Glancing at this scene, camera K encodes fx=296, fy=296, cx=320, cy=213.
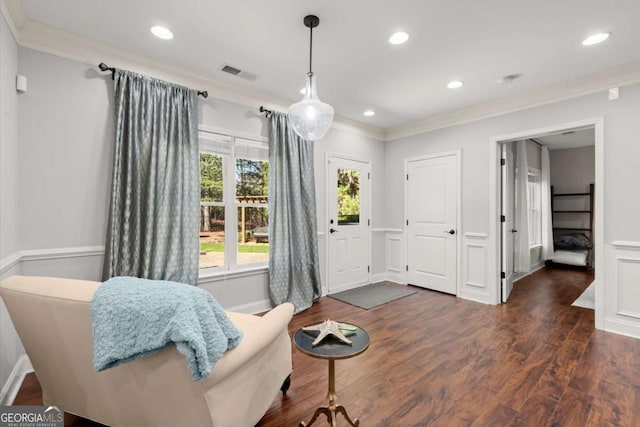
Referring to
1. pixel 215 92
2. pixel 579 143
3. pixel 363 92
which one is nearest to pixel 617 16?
pixel 363 92

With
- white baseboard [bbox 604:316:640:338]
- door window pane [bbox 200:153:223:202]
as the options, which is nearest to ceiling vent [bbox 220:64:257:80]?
door window pane [bbox 200:153:223:202]

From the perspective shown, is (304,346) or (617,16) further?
(617,16)

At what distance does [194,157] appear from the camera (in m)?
3.04

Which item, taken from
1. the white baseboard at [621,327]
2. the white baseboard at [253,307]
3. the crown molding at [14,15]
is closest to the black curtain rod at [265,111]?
the crown molding at [14,15]

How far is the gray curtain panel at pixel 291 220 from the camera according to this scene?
3.65 m

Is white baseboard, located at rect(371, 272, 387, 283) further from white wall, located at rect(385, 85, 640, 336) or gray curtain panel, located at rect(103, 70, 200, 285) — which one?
gray curtain panel, located at rect(103, 70, 200, 285)

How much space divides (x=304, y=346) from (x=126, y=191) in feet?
6.92

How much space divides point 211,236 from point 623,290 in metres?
4.37

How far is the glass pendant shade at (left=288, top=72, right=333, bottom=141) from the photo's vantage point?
2.25 meters

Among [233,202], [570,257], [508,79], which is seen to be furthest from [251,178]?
[570,257]

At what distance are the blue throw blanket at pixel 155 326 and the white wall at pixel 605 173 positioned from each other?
153 inches

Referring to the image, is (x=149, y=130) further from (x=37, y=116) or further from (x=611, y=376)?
(x=611, y=376)

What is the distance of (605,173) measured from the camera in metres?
3.09

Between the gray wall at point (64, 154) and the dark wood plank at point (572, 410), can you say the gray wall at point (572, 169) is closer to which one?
the dark wood plank at point (572, 410)
